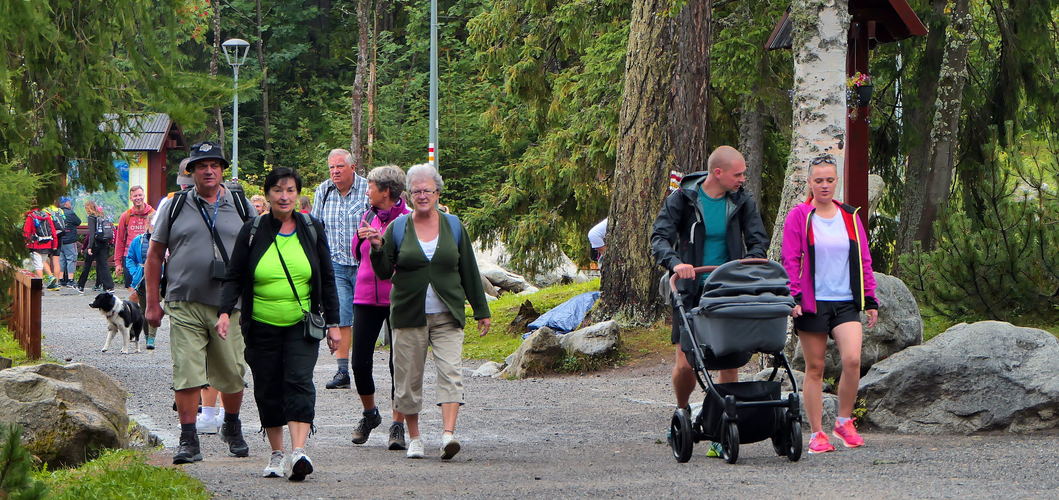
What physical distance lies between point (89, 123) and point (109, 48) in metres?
0.99

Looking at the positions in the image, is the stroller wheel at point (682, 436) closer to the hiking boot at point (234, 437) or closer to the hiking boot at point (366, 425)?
the hiking boot at point (366, 425)

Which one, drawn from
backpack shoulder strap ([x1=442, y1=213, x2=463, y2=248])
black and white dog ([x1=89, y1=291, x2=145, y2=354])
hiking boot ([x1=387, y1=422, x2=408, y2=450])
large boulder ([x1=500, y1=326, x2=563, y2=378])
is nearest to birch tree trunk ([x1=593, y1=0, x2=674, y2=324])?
large boulder ([x1=500, y1=326, x2=563, y2=378])

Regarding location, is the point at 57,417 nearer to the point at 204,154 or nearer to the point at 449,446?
the point at 204,154

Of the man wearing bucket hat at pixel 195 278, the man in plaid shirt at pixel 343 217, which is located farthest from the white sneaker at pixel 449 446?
the man in plaid shirt at pixel 343 217

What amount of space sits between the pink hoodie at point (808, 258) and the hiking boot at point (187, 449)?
3739 mm

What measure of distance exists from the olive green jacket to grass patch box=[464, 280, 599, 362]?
314 inches

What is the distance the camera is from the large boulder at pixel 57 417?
26.8 feet

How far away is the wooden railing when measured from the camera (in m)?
14.1

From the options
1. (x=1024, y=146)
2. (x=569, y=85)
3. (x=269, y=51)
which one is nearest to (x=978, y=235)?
(x=1024, y=146)

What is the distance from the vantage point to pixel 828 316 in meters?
8.23

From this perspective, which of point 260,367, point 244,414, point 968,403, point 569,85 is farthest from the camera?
point 569,85

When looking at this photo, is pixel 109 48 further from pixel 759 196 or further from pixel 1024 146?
pixel 759 196

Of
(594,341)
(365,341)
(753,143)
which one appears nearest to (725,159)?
(365,341)

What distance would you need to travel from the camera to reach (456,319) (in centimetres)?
848
